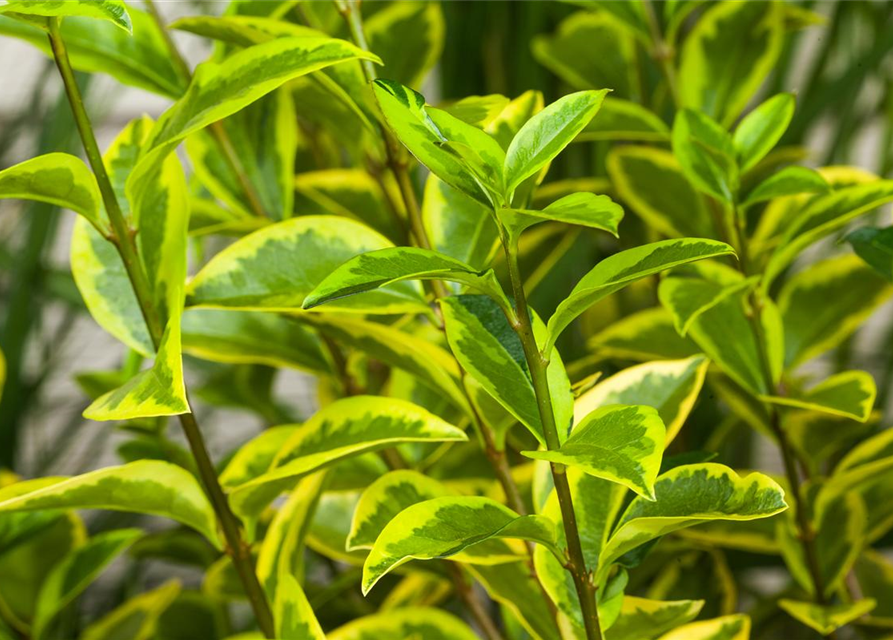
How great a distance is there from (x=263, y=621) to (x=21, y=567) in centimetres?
16

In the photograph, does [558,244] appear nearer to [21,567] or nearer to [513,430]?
[513,430]

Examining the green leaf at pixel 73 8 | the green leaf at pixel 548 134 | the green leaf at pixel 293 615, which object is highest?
the green leaf at pixel 73 8

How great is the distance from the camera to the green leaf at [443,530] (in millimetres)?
193

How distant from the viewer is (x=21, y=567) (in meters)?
0.39

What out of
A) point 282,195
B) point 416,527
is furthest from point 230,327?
point 416,527

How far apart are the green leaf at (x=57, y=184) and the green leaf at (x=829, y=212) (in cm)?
20

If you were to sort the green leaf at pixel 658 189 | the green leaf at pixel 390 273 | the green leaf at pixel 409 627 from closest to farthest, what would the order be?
the green leaf at pixel 390 273
the green leaf at pixel 409 627
the green leaf at pixel 658 189

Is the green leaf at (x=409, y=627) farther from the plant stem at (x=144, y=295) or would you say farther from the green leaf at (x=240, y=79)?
the green leaf at (x=240, y=79)

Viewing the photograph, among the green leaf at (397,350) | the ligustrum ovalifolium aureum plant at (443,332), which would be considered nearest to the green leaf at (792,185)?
the ligustrum ovalifolium aureum plant at (443,332)

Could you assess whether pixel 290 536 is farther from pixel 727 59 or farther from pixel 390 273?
pixel 727 59

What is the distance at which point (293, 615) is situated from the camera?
0.83 feet

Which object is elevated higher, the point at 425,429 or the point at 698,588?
the point at 425,429

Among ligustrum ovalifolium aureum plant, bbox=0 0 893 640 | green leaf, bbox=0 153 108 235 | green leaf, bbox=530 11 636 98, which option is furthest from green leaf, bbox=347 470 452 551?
green leaf, bbox=530 11 636 98

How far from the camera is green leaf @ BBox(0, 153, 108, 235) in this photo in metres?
0.23
